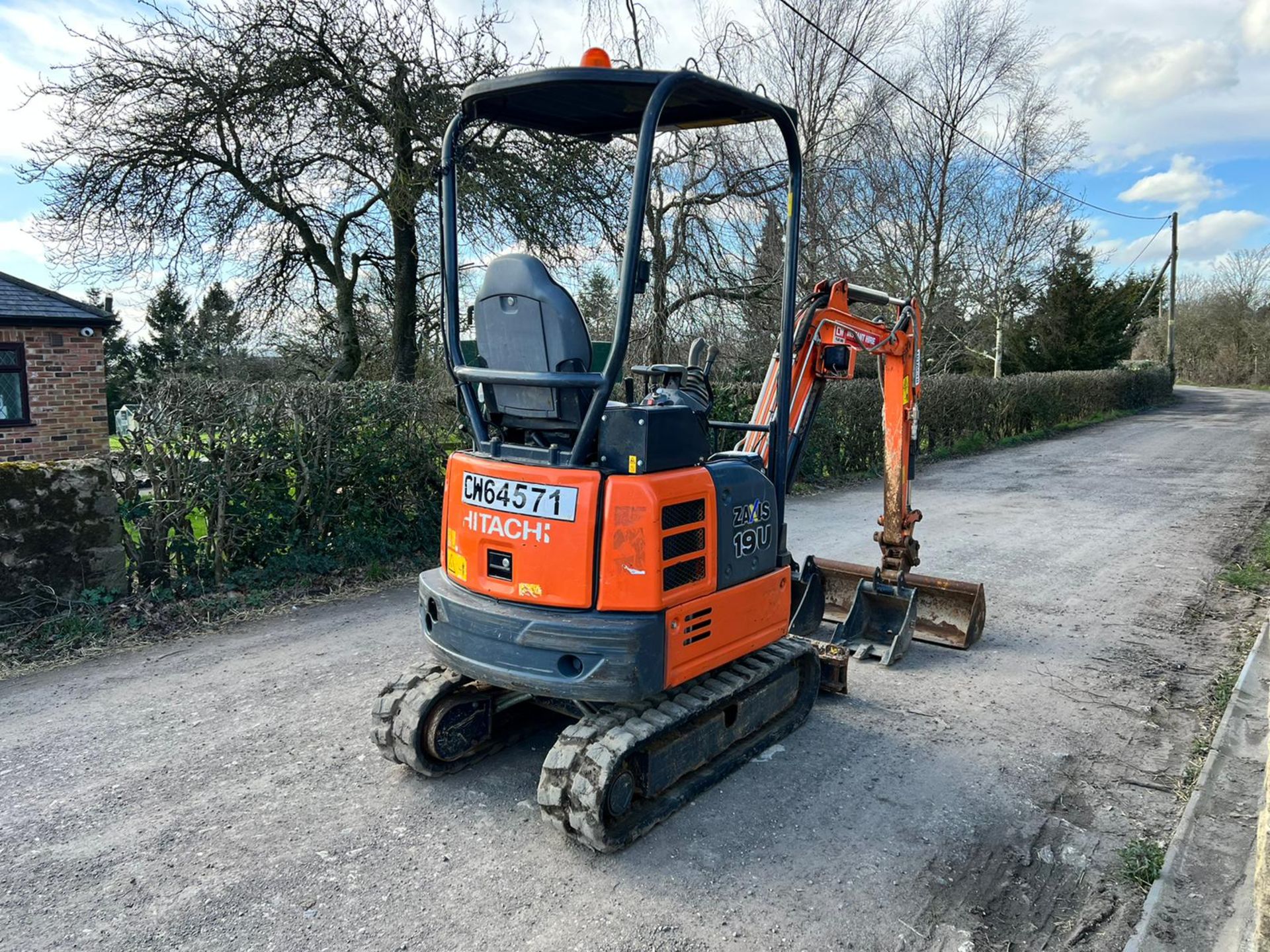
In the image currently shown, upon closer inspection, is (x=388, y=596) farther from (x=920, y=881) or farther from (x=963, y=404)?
(x=963, y=404)

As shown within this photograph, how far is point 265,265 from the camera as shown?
46.7ft

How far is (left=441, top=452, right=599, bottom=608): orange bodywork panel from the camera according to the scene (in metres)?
3.46

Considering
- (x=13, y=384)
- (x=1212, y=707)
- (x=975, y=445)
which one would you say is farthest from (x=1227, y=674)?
(x=13, y=384)

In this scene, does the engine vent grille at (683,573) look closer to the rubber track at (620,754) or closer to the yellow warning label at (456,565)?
the rubber track at (620,754)

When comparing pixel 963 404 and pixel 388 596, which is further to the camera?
pixel 963 404

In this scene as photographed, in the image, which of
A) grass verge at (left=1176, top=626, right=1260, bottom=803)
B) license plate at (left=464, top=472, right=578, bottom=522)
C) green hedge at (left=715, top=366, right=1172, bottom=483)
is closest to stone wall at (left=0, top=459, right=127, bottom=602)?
license plate at (left=464, top=472, right=578, bottom=522)

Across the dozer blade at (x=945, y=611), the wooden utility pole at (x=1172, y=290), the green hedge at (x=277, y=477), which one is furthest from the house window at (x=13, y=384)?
the wooden utility pole at (x=1172, y=290)

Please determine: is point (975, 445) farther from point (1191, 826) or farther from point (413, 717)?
point (413, 717)

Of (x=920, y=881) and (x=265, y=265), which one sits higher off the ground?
(x=265, y=265)

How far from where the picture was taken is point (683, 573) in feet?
11.9

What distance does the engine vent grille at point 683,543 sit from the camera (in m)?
3.51

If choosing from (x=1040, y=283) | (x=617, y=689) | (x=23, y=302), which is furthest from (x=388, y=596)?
(x=1040, y=283)

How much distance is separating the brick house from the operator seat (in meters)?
12.4

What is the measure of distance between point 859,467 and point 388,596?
8.96 metres
